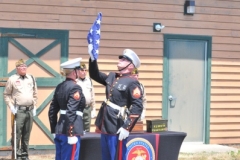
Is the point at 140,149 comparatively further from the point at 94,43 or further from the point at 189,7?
the point at 189,7

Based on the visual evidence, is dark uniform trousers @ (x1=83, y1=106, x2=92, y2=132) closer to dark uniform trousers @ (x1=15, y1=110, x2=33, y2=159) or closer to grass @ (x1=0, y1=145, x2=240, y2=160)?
grass @ (x1=0, y1=145, x2=240, y2=160)

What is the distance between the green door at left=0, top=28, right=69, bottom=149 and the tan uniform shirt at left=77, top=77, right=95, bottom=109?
2.03 feet

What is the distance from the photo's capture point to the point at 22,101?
34.9ft

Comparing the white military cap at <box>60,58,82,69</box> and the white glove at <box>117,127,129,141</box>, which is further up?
the white military cap at <box>60,58,82,69</box>

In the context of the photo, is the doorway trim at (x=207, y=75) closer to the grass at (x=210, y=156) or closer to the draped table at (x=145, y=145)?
the grass at (x=210, y=156)

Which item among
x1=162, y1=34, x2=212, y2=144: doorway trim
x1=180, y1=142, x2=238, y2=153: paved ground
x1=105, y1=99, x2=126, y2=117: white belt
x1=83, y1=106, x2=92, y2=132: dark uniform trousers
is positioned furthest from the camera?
A: x1=162, y1=34, x2=212, y2=144: doorway trim

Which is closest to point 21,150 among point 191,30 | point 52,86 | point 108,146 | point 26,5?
point 52,86

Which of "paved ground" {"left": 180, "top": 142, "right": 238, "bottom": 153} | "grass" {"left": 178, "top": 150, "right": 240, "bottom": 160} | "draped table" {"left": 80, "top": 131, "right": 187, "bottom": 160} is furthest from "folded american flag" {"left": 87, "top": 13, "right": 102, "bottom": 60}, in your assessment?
"paved ground" {"left": 180, "top": 142, "right": 238, "bottom": 153}

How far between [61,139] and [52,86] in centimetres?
412

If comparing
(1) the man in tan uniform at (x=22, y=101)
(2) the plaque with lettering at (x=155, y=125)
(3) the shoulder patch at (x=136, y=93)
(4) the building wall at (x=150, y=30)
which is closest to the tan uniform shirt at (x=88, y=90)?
(4) the building wall at (x=150, y=30)

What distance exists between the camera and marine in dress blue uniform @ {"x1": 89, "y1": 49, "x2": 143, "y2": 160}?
7.54m

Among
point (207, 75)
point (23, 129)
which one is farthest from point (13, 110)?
point (207, 75)

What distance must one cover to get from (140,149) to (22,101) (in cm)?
272

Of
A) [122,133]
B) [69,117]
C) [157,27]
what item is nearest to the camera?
[122,133]
